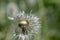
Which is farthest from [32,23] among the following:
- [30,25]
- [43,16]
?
[43,16]

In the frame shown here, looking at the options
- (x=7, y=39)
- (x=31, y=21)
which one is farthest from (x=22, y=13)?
(x=7, y=39)

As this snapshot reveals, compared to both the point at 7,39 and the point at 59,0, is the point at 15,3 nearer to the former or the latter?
the point at 59,0

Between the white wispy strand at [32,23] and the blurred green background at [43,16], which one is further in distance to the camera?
the blurred green background at [43,16]

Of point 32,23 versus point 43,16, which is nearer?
point 32,23

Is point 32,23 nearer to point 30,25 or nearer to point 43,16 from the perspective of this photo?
point 30,25

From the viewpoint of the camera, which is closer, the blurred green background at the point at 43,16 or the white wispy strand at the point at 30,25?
the white wispy strand at the point at 30,25

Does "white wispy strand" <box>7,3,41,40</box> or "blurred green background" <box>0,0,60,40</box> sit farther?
"blurred green background" <box>0,0,60,40</box>

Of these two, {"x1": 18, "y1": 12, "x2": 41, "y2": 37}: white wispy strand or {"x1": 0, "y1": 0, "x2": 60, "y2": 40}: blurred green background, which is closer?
{"x1": 18, "y1": 12, "x2": 41, "y2": 37}: white wispy strand

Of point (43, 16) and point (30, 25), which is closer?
point (30, 25)
